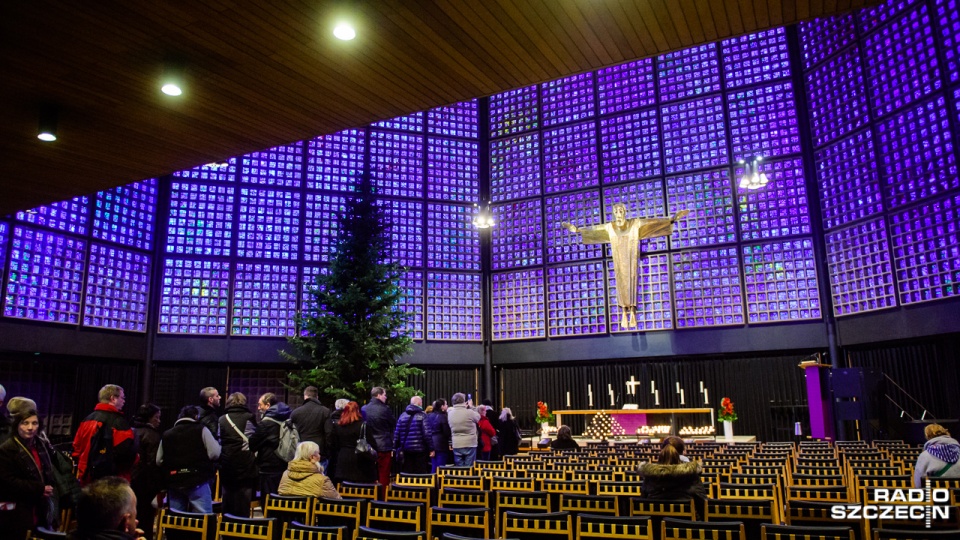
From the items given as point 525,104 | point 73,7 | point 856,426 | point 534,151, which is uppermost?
point 525,104

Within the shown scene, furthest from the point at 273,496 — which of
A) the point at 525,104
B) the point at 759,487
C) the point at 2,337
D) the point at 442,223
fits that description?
the point at 525,104

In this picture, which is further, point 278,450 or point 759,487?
point 278,450

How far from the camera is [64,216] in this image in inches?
580

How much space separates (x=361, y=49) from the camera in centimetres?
514

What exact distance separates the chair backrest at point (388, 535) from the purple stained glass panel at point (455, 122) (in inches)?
708

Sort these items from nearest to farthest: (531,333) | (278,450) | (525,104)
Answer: (278,450), (531,333), (525,104)

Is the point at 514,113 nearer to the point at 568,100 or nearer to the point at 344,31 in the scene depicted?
the point at 568,100

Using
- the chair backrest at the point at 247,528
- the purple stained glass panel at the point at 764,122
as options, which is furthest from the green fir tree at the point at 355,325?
the chair backrest at the point at 247,528

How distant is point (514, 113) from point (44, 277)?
13866 mm

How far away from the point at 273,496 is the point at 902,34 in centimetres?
1655

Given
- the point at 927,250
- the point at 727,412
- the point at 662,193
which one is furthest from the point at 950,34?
the point at 727,412

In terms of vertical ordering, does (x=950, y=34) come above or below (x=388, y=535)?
above

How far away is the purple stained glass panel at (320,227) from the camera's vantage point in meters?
18.7

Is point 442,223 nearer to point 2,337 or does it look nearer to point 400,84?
point 2,337
